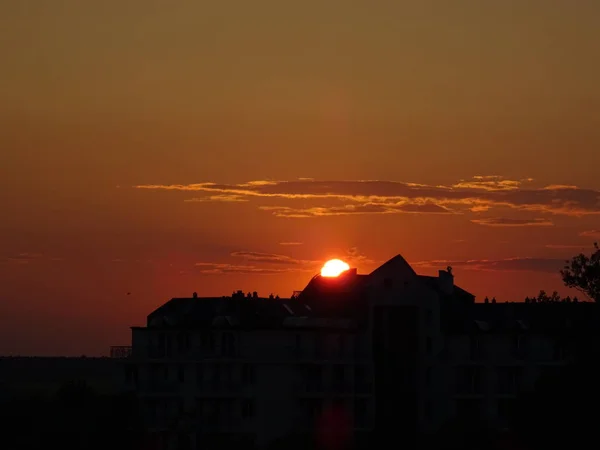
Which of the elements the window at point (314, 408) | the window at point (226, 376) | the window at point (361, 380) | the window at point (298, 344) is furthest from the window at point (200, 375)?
the window at point (361, 380)

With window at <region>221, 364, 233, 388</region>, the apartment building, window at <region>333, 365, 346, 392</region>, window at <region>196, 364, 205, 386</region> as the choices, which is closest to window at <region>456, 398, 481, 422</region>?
the apartment building

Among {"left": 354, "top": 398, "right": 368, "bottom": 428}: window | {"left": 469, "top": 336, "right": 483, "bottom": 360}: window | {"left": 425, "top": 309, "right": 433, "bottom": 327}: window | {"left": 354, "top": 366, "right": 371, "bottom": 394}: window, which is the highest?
{"left": 425, "top": 309, "right": 433, "bottom": 327}: window


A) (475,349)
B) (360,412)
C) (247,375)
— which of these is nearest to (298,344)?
(247,375)

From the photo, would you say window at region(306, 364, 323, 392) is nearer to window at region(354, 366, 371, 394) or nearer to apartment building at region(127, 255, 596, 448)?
apartment building at region(127, 255, 596, 448)

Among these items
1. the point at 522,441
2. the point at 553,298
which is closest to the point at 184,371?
the point at 522,441

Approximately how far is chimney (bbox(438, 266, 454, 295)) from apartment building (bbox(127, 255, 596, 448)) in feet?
18.1

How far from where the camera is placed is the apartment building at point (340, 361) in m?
160

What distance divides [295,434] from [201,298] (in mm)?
18872

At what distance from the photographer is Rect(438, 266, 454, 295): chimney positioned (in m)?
177

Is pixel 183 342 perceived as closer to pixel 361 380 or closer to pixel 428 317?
pixel 361 380

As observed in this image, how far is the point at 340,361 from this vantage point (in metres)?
163

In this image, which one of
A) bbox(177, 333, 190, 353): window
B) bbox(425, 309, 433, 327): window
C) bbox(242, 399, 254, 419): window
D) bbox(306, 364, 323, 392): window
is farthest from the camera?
bbox(425, 309, 433, 327): window

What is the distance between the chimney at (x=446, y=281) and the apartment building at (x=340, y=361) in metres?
5.52

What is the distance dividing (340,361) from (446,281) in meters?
20.5
